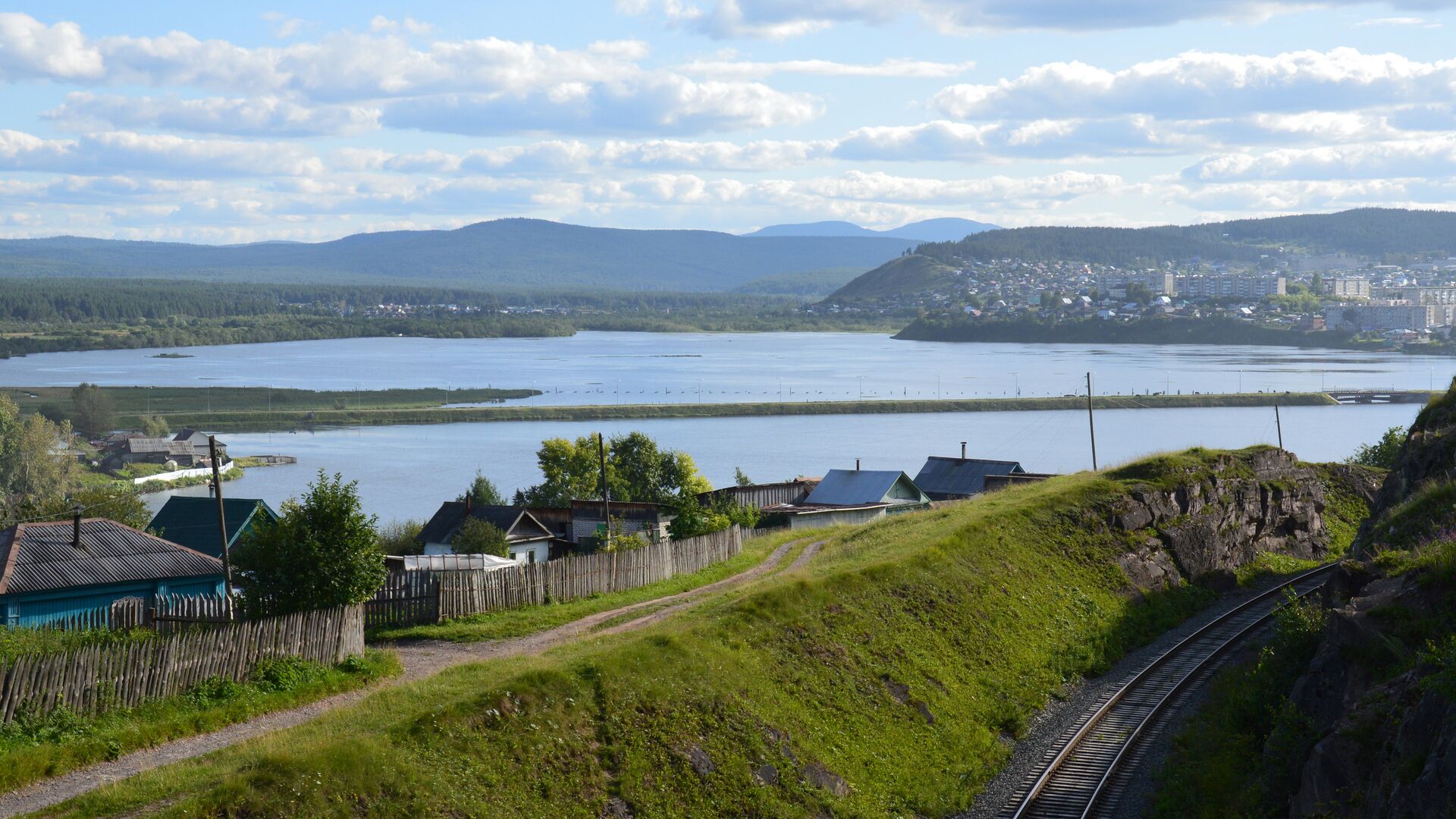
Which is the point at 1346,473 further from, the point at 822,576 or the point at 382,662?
the point at 382,662

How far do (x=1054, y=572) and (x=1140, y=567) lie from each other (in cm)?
300

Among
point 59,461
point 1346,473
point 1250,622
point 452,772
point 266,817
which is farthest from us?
point 59,461

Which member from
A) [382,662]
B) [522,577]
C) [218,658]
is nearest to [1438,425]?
[522,577]

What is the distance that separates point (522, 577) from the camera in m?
24.1

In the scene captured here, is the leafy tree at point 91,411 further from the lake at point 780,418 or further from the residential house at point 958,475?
the residential house at point 958,475

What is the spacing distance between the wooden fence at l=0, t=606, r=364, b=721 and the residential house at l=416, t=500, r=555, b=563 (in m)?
18.3

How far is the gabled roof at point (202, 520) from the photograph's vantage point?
33469 mm

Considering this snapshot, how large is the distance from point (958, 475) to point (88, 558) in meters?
32.0

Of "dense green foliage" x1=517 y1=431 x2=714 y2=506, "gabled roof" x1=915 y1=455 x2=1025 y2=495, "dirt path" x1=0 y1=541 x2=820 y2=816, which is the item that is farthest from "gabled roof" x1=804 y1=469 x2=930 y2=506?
"dirt path" x1=0 y1=541 x2=820 y2=816

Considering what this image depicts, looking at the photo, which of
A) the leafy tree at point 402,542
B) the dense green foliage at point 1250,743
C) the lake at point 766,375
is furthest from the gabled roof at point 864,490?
the lake at point 766,375

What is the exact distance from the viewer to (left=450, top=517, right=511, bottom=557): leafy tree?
3497 centimetres

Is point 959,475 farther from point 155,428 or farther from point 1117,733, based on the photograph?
point 155,428

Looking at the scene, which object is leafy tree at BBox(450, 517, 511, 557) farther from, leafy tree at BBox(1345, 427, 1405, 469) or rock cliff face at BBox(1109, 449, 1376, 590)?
leafy tree at BBox(1345, 427, 1405, 469)

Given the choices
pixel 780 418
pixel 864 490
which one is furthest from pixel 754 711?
pixel 780 418
